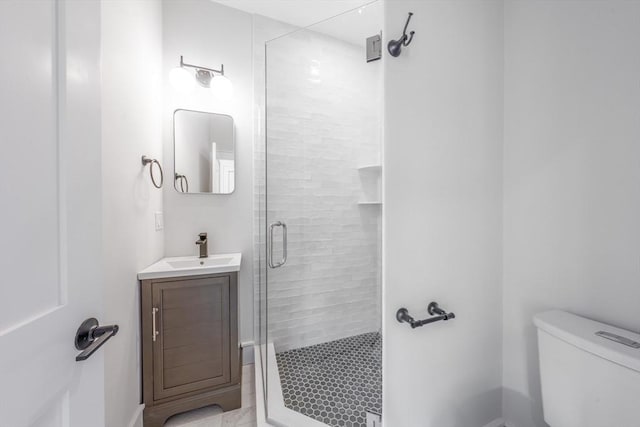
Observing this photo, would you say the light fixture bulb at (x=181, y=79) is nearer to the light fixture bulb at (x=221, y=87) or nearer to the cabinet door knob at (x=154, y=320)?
the light fixture bulb at (x=221, y=87)

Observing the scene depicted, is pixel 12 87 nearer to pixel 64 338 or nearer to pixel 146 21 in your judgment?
pixel 64 338

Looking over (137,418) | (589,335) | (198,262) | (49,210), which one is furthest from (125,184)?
(589,335)

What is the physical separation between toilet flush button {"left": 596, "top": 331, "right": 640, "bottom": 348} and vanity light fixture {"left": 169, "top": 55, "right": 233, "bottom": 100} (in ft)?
8.23

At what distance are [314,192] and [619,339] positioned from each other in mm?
1668

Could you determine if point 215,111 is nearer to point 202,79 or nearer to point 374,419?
point 202,79

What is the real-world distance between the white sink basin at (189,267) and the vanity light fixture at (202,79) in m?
1.31

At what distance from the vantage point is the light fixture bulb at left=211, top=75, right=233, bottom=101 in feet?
6.24

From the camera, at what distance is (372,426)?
109 centimetres

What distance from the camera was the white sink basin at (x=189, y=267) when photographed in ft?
4.50

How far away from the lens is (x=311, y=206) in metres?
1.93

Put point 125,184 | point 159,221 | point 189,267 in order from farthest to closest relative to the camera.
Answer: point 159,221 < point 189,267 < point 125,184

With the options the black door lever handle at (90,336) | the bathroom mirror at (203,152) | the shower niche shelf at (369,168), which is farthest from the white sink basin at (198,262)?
the shower niche shelf at (369,168)

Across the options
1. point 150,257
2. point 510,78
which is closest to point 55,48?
point 150,257

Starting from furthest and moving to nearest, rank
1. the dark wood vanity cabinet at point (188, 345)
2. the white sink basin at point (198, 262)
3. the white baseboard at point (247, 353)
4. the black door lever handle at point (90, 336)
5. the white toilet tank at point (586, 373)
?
the white baseboard at point (247, 353), the white sink basin at point (198, 262), the dark wood vanity cabinet at point (188, 345), the white toilet tank at point (586, 373), the black door lever handle at point (90, 336)
